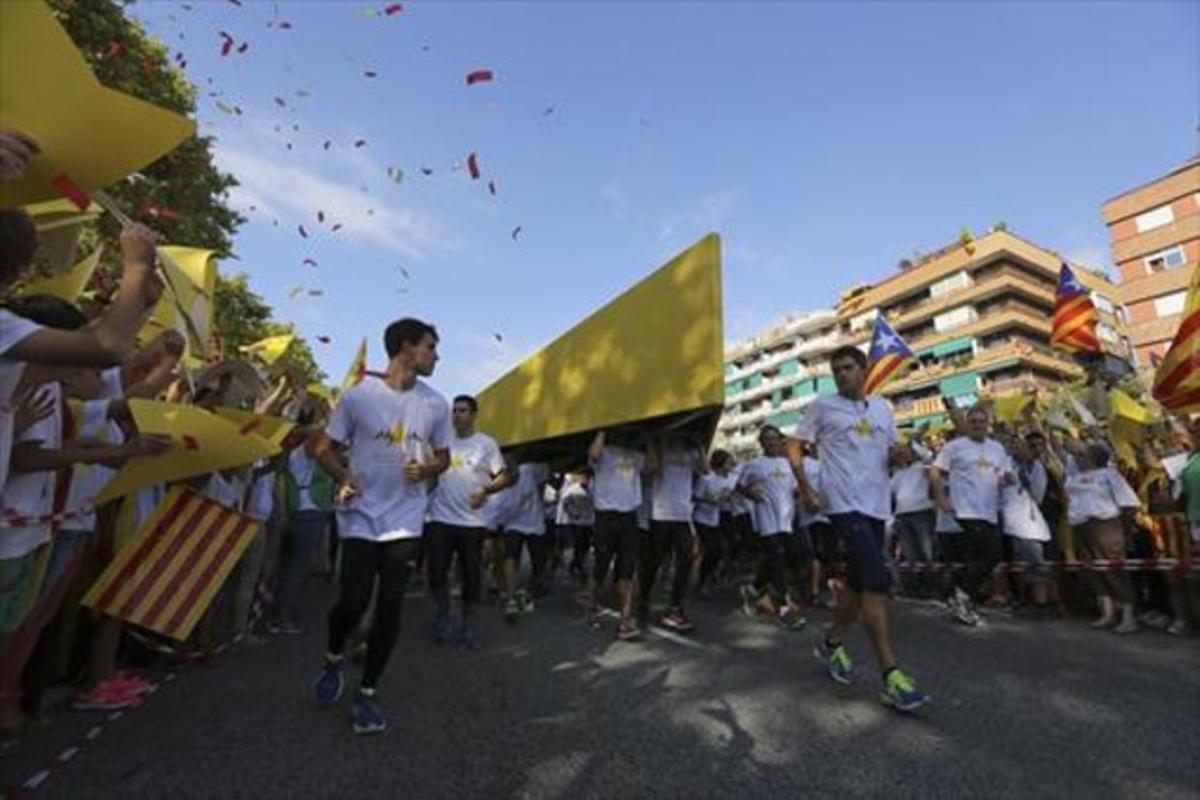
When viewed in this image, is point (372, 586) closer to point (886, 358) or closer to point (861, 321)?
point (886, 358)

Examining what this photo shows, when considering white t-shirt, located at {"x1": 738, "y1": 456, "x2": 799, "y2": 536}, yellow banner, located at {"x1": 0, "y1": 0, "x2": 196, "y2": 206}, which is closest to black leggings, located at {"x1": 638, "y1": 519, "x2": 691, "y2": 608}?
white t-shirt, located at {"x1": 738, "y1": 456, "x2": 799, "y2": 536}

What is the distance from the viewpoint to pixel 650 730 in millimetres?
4059

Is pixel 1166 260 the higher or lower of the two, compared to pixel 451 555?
higher

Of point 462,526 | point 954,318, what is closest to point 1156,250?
point 954,318

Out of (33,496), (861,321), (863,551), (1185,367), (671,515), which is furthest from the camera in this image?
(861,321)

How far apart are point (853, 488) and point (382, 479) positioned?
2.82 metres

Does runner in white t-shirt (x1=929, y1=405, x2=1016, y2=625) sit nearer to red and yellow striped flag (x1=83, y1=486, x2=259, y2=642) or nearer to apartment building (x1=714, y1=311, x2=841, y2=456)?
red and yellow striped flag (x1=83, y1=486, x2=259, y2=642)

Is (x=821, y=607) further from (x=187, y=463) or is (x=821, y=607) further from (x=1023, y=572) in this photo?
(x=187, y=463)

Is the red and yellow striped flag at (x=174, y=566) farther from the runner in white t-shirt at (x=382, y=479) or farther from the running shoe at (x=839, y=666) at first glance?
the running shoe at (x=839, y=666)

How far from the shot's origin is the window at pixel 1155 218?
168ft

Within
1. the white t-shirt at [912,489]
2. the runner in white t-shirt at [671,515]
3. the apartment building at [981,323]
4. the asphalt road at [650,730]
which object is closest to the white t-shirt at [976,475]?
the white t-shirt at [912,489]

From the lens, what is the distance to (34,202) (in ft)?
7.37

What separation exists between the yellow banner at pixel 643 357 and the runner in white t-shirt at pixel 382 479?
78.1 inches

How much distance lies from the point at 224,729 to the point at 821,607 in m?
6.50
